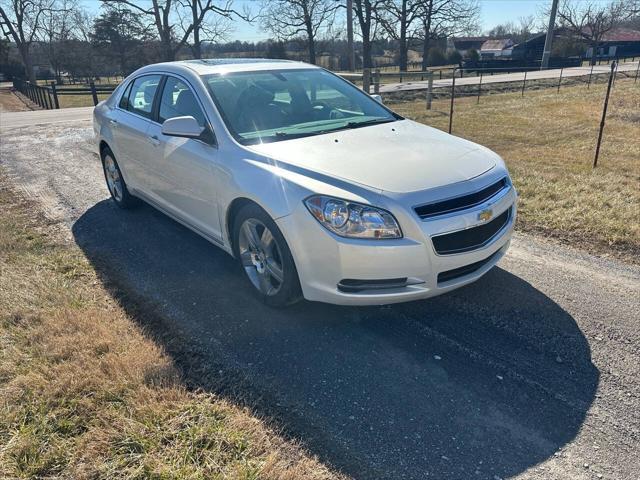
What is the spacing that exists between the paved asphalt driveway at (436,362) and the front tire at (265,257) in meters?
0.17

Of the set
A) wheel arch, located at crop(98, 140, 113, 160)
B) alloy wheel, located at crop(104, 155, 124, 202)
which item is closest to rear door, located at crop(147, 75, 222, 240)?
alloy wheel, located at crop(104, 155, 124, 202)

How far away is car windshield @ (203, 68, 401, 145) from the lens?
3.61m

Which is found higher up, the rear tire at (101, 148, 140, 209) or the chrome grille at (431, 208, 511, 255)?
the chrome grille at (431, 208, 511, 255)

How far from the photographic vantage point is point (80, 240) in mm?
4750

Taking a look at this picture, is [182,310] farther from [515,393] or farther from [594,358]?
[594,358]

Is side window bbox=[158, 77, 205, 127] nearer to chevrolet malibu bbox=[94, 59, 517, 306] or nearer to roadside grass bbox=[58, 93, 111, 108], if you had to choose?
chevrolet malibu bbox=[94, 59, 517, 306]

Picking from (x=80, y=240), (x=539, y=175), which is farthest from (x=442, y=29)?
(x=80, y=240)

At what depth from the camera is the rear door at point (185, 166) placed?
3625 millimetres

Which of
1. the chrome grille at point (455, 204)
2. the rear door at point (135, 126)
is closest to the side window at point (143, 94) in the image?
the rear door at point (135, 126)

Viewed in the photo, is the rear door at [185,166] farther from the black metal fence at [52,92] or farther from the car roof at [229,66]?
the black metal fence at [52,92]

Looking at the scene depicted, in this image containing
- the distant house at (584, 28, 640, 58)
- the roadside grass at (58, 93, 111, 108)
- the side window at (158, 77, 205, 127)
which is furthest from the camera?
the distant house at (584, 28, 640, 58)

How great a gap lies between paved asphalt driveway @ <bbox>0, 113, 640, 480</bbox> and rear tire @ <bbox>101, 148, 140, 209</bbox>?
4.24 ft

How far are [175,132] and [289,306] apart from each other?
5.05 ft

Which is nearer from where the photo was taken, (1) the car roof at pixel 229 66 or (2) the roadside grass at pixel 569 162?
(1) the car roof at pixel 229 66
